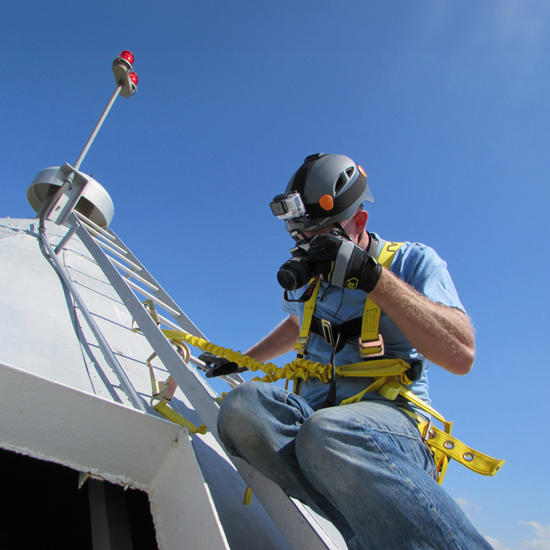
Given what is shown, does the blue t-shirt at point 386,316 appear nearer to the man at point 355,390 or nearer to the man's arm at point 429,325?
the man at point 355,390

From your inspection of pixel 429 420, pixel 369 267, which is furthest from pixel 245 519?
pixel 369 267

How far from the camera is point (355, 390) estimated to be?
199cm

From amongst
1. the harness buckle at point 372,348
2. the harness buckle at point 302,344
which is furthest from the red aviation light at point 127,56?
the harness buckle at point 372,348

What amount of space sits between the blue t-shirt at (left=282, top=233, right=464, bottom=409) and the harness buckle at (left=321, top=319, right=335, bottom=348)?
3.2 inches

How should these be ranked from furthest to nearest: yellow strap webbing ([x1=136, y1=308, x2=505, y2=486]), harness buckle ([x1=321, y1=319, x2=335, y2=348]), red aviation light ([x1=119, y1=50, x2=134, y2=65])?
1. red aviation light ([x1=119, y1=50, x2=134, y2=65])
2. harness buckle ([x1=321, y1=319, x2=335, y2=348])
3. yellow strap webbing ([x1=136, y1=308, x2=505, y2=486])

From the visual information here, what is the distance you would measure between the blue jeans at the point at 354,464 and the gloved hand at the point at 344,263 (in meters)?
0.53

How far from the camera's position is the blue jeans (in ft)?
4.21

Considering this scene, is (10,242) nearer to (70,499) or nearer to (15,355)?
(15,355)

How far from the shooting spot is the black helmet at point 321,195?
91.5 inches

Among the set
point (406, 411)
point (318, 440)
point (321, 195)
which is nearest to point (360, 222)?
point (321, 195)

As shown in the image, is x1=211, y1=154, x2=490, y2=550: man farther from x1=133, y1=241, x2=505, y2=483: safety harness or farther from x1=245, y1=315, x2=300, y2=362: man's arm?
x1=245, y1=315, x2=300, y2=362: man's arm

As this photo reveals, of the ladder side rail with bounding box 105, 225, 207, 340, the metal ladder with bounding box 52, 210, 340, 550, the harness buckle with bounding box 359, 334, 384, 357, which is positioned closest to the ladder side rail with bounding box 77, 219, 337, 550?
the metal ladder with bounding box 52, 210, 340, 550

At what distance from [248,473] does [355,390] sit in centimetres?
64

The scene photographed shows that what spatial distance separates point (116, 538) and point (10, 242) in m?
2.92
